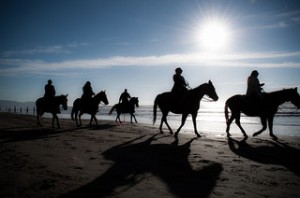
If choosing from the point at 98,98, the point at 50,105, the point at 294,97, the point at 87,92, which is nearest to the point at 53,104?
the point at 50,105

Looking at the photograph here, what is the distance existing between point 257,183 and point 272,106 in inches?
307

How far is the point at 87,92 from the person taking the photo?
17.7 metres

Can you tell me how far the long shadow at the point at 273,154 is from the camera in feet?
22.1

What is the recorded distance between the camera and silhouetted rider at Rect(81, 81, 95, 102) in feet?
57.9

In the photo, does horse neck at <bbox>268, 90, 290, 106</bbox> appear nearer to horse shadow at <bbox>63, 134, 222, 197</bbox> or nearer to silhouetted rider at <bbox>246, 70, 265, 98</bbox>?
silhouetted rider at <bbox>246, 70, 265, 98</bbox>

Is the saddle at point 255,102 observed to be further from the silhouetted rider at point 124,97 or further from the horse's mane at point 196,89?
the silhouetted rider at point 124,97

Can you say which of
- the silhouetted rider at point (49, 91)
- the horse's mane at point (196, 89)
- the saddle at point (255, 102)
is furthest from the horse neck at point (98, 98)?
the saddle at point (255, 102)

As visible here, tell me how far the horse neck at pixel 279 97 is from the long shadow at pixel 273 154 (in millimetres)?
2787

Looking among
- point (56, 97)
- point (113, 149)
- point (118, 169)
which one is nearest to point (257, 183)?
point (118, 169)

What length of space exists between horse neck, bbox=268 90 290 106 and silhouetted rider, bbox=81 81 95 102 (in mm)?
11224

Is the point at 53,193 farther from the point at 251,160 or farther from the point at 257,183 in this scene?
the point at 251,160

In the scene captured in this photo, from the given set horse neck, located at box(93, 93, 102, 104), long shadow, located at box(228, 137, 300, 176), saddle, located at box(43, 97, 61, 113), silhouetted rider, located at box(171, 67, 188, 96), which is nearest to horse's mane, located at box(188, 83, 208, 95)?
silhouetted rider, located at box(171, 67, 188, 96)

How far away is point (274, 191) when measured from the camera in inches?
182

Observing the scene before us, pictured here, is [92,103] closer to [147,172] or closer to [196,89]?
[196,89]
